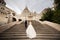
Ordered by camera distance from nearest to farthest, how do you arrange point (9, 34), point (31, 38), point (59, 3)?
1. point (31, 38)
2. point (9, 34)
3. point (59, 3)

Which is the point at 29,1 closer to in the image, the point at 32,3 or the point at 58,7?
the point at 32,3

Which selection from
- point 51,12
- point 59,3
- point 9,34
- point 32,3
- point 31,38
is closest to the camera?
point 31,38

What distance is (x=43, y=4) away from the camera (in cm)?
474

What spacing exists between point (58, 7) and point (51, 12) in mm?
312

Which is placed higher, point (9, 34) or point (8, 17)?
point (8, 17)

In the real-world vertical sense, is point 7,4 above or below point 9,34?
above

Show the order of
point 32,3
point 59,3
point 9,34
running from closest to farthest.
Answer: point 9,34
point 32,3
point 59,3

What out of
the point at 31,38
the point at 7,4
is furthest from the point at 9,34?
the point at 7,4

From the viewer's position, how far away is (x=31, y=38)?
384 centimetres

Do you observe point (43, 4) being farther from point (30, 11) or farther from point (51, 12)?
point (51, 12)

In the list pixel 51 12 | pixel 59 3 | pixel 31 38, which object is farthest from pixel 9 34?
pixel 59 3

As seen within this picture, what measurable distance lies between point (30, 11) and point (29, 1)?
247 millimetres

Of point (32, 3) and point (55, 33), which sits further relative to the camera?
point (32, 3)

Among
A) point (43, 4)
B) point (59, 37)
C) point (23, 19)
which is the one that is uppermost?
point (43, 4)
